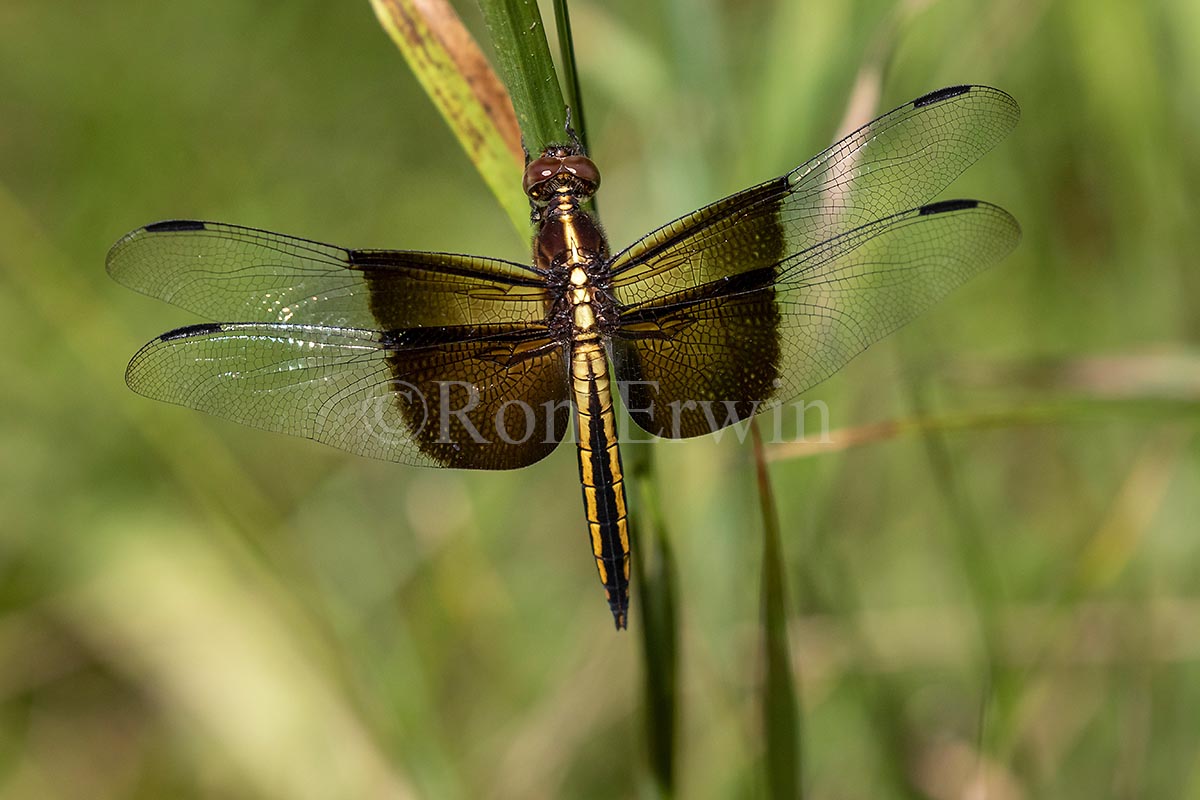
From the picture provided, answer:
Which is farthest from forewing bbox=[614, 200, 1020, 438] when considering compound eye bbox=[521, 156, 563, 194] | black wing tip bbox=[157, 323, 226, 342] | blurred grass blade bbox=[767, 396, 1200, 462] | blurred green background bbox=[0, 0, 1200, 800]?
black wing tip bbox=[157, 323, 226, 342]

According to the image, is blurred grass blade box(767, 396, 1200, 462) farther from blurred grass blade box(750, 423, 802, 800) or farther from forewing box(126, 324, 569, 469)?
forewing box(126, 324, 569, 469)

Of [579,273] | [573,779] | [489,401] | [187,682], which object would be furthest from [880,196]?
[187,682]

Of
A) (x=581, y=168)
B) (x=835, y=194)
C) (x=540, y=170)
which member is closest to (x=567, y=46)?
(x=540, y=170)

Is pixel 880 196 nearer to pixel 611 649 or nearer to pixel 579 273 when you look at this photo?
pixel 579 273

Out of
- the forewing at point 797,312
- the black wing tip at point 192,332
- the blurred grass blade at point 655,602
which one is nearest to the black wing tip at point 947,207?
the forewing at point 797,312

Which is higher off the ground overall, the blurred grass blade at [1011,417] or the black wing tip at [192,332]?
the black wing tip at [192,332]

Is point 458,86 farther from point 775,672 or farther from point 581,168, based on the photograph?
point 775,672

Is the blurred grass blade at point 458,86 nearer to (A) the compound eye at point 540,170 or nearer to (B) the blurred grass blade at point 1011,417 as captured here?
(A) the compound eye at point 540,170
